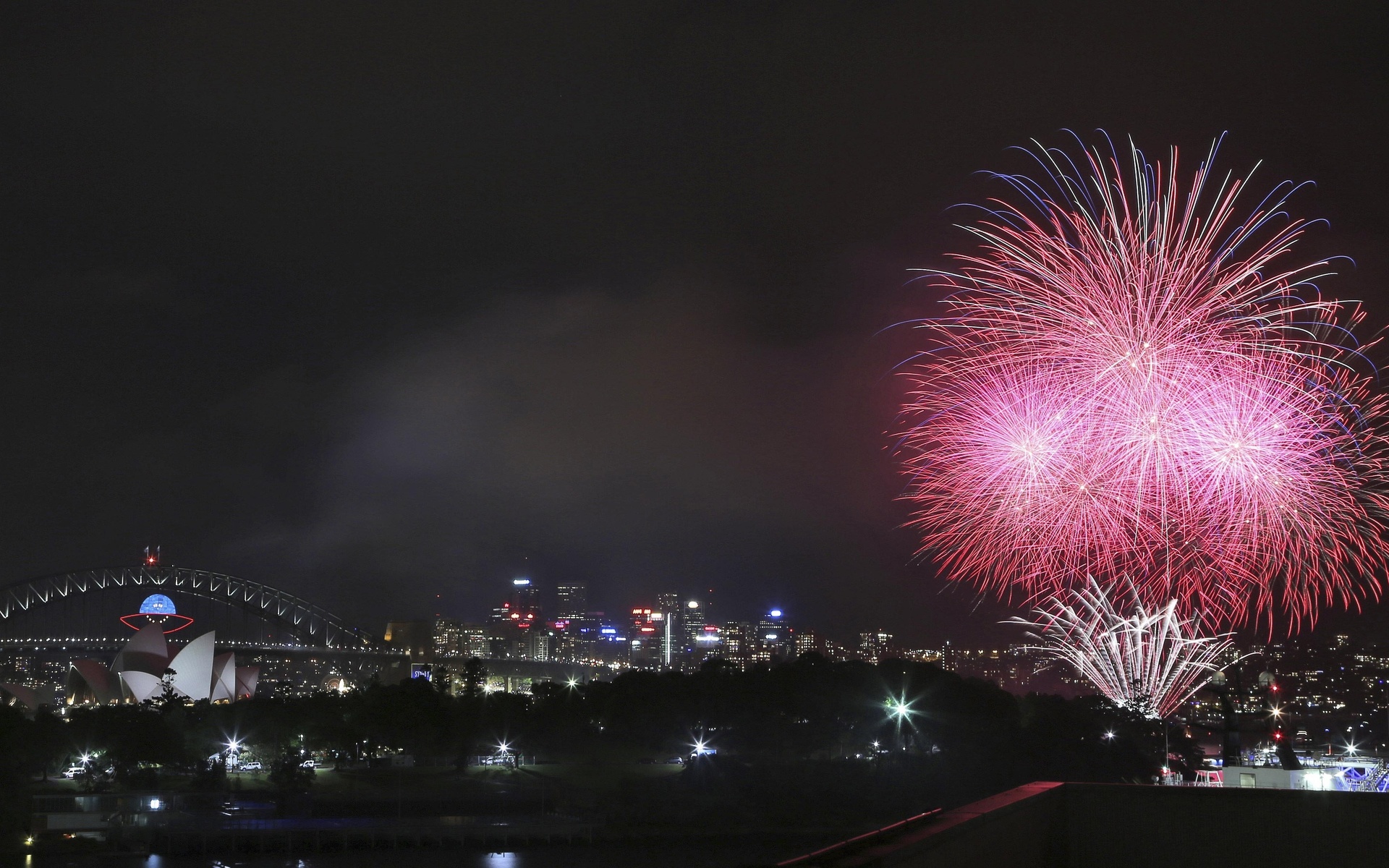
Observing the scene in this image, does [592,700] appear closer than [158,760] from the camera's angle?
No

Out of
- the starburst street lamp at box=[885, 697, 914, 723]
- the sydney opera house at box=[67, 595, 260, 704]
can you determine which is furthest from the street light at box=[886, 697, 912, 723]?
the sydney opera house at box=[67, 595, 260, 704]

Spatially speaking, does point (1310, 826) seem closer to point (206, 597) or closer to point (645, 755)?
point (645, 755)

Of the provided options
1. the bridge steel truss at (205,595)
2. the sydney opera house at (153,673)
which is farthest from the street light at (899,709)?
the bridge steel truss at (205,595)

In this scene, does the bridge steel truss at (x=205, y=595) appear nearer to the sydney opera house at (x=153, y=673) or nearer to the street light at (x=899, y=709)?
the sydney opera house at (x=153, y=673)

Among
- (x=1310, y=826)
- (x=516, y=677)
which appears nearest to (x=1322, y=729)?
(x=1310, y=826)

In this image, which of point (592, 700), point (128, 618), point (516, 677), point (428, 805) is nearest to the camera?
point (428, 805)

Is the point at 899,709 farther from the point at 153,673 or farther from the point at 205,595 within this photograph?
the point at 205,595
